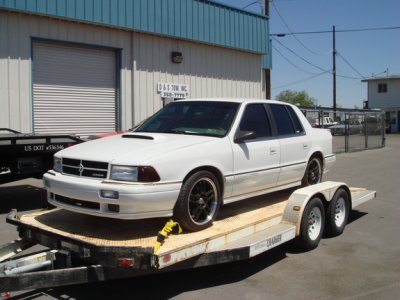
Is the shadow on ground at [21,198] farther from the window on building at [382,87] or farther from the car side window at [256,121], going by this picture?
the window on building at [382,87]

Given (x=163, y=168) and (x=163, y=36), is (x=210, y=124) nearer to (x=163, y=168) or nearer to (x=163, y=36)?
(x=163, y=168)

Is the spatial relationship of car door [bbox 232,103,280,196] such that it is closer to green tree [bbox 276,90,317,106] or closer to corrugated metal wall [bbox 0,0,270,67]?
corrugated metal wall [bbox 0,0,270,67]

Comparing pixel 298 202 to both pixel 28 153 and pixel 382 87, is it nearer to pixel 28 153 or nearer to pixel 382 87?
pixel 28 153

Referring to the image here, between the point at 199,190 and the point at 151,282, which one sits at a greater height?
the point at 199,190

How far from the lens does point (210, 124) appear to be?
602cm

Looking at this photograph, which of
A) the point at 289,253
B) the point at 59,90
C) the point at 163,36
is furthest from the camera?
the point at 163,36

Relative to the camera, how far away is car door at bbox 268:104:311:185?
676cm

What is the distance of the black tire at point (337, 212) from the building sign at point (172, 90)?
859 cm

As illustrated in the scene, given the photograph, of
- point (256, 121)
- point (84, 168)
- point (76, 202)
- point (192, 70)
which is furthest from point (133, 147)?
point (192, 70)

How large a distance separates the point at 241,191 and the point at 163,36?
9.89 metres

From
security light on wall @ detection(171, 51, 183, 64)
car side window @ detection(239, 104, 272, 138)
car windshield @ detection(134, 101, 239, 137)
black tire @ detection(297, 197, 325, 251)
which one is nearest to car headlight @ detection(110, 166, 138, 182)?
car windshield @ detection(134, 101, 239, 137)

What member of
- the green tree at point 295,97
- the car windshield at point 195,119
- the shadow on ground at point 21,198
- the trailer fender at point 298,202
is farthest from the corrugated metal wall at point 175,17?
the green tree at point 295,97

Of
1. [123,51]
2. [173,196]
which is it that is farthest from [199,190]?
[123,51]

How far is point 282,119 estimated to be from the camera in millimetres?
7043
